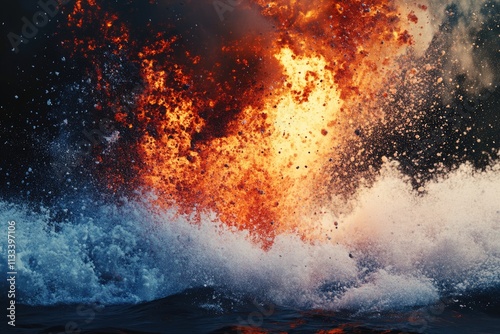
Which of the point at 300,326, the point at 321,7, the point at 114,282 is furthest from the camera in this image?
the point at 321,7

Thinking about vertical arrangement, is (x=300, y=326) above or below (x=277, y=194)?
below

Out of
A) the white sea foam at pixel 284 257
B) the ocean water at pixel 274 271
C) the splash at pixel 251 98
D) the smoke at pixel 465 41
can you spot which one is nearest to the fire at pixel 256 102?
the splash at pixel 251 98

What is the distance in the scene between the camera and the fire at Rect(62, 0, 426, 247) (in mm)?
15188

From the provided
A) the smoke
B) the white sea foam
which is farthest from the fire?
the smoke

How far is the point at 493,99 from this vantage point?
946 inches

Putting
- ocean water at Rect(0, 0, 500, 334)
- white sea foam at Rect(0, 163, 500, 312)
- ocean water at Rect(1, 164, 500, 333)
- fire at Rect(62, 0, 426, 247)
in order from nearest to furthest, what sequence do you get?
ocean water at Rect(1, 164, 500, 333) < ocean water at Rect(0, 0, 500, 334) < white sea foam at Rect(0, 163, 500, 312) < fire at Rect(62, 0, 426, 247)

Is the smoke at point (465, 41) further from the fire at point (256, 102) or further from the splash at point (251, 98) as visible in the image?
the fire at point (256, 102)

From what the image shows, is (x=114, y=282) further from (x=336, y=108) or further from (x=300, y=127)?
(x=336, y=108)

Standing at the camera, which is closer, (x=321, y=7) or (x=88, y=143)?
(x=321, y=7)

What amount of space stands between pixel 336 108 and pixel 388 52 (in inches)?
88.4

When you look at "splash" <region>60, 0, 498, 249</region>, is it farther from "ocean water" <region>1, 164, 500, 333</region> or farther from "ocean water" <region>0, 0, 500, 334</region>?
"ocean water" <region>1, 164, 500, 333</region>

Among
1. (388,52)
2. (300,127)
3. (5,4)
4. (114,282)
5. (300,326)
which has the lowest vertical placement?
(300,326)

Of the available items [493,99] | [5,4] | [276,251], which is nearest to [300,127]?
[276,251]

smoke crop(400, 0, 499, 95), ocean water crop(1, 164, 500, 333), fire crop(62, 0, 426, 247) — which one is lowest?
ocean water crop(1, 164, 500, 333)
